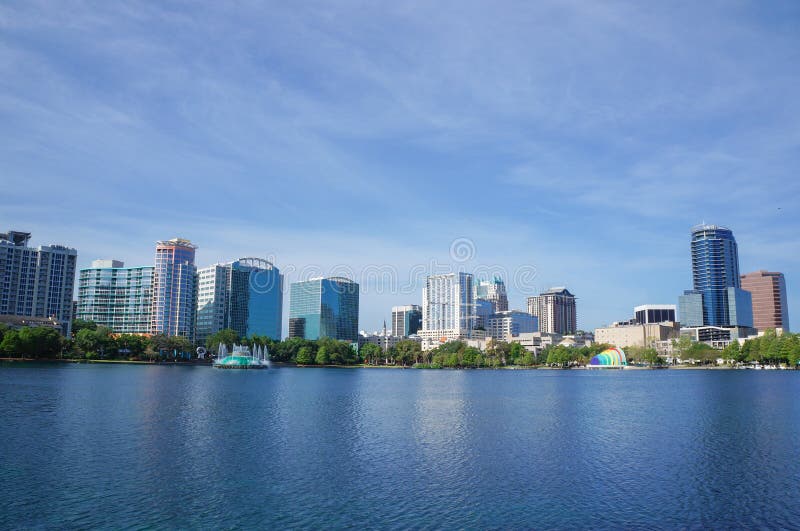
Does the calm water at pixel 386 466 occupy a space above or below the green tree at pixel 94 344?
below

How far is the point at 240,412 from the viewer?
5884cm

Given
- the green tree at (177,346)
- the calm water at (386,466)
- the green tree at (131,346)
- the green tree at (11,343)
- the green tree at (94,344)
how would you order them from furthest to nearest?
the green tree at (177,346) < the green tree at (131,346) < the green tree at (94,344) < the green tree at (11,343) < the calm water at (386,466)

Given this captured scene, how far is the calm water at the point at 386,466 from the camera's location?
27062 millimetres

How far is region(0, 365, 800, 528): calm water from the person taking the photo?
27062 millimetres

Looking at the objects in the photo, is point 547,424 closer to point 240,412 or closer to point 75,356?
point 240,412

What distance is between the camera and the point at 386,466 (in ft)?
119

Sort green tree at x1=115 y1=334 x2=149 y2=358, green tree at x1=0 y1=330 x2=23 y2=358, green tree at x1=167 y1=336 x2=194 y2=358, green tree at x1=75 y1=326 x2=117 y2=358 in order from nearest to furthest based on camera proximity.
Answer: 1. green tree at x1=0 y1=330 x2=23 y2=358
2. green tree at x1=75 y1=326 x2=117 y2=358
3. green tree at x1=115 y1=334 x2=149 y2=358
4. green tree at x1=167 y1=336 x2=194 y2=358

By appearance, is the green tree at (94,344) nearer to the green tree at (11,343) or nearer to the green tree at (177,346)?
the green tree at (177,346)

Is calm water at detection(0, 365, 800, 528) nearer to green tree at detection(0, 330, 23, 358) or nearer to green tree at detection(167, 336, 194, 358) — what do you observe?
green tree at detection(0, 330, 23, 358)

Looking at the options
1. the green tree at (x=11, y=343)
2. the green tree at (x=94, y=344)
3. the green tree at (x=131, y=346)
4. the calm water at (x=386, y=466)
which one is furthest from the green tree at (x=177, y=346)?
the calm water at (x=386, y=466)

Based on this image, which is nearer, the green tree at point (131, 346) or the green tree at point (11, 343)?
the green tree at point (11, 343)

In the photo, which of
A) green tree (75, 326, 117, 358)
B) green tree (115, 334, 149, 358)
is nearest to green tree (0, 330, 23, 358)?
green tree (75, 326, 117, 358)

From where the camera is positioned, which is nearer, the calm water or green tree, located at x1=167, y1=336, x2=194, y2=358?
the calm water

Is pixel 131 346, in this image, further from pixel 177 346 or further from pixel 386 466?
pixel 386 466
